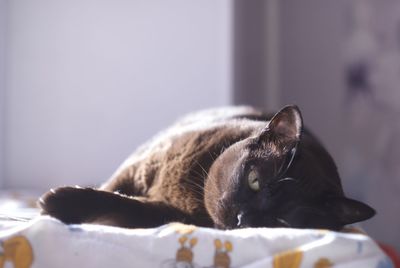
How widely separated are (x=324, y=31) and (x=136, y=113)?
2.99ft

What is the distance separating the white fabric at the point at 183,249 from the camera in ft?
2.08

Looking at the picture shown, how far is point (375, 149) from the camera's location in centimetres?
201

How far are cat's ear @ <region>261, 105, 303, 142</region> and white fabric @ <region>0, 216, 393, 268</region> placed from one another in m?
0.28

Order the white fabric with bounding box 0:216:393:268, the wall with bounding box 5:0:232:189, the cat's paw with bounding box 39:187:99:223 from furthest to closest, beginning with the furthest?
1. the wall with bounding box 5:0:232:189
2. the cat's paw with bounding box 39:187:99:223
3. the white fabric with bounding box 0:216:393:268

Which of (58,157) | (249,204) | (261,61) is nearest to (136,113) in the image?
(58,157)

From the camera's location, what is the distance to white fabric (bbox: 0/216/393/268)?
633mm

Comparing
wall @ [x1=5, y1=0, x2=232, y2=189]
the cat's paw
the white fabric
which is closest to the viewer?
the white fabric

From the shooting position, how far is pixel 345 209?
873 mm

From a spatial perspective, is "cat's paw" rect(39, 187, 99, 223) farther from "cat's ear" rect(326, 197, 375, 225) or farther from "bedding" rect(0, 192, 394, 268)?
"cat's ear" rect(326, 197, 375, 225)

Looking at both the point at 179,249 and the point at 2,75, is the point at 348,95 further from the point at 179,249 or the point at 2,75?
the point at 179,249

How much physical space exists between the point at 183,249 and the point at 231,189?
28 cm

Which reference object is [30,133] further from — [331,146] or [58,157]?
[331,146]

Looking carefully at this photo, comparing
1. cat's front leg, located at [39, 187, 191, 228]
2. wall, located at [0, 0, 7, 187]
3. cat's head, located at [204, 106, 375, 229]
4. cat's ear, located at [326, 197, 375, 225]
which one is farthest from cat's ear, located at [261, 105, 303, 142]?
wall, located at [0, 0, 7, 187]

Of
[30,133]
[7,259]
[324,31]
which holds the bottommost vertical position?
[30,133]
